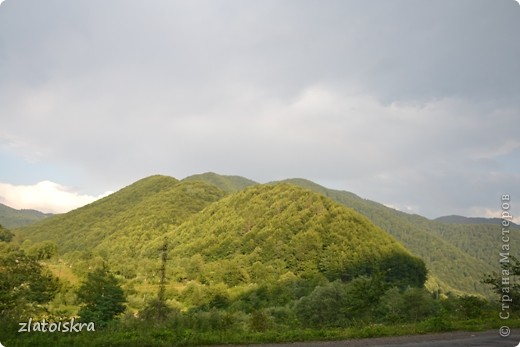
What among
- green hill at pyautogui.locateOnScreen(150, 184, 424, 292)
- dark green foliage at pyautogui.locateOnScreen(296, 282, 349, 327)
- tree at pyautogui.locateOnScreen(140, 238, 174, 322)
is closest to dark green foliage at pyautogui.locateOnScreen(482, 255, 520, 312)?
tree at pyautogui.locateOnScreen(140, 238, 174, 322)

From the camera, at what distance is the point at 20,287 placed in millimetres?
35844

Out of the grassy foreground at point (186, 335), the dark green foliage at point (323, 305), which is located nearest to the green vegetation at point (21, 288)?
the grassy foreground at point (186, 335)

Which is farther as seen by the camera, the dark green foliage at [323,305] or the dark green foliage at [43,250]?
the dark green foliage at [43,250]

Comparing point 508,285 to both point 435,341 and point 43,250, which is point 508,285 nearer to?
point 435,341

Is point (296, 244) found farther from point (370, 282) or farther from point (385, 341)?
point (385, 341)

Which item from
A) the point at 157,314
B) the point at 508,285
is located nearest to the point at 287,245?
the point at 157,314

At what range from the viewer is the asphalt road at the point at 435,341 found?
1337 cm

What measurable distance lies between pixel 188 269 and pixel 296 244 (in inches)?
1760

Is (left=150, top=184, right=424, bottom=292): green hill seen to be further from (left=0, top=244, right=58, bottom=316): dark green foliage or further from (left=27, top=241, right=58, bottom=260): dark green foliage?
(left=0, top=244, right=58, bottom=316): dark green foliage

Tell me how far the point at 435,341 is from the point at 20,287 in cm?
3553

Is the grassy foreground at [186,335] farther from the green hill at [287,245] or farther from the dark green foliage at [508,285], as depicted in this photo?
the green hill at [287,245]

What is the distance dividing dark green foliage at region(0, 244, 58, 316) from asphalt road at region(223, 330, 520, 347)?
12410 mm

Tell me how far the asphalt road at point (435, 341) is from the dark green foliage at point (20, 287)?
12410 mm

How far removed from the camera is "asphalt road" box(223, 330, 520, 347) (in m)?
13.4
